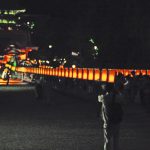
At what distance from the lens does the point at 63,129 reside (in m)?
18.9

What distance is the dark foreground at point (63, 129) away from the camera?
14.8 m

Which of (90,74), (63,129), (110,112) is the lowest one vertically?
(63,129)

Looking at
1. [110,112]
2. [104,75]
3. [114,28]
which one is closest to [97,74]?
[104,75]

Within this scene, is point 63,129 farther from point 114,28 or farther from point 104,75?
point 114,28

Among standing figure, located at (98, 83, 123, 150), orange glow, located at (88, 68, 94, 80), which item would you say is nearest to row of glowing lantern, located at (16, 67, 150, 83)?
orange glow, located at (88, 68, 94, 80)

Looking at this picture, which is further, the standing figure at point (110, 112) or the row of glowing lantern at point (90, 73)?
the row of glowing lantern at point (90, 73)

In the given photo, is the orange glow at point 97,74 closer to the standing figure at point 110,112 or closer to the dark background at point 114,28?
the dark background at point 114,28

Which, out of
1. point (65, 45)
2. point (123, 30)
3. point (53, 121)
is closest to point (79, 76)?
point (123, 30)

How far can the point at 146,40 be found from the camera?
153 ft

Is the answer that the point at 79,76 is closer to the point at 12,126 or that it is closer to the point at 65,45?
the point at 12,126

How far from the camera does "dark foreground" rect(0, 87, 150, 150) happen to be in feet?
48.5

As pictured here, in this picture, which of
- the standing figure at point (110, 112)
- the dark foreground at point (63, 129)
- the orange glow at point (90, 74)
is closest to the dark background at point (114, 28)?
the orange glow at point (90, 74)

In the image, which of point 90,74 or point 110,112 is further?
point 90,74

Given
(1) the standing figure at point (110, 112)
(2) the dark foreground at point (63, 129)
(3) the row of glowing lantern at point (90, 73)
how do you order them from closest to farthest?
(1) the standing figure at point (110, 112)
(2) the dark foreground at point (63, 129)
(3) the row of glowing lantern at point (90, 73)
